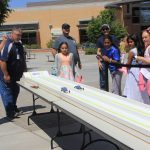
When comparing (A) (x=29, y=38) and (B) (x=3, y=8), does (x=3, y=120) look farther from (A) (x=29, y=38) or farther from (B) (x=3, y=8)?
(A) (x=29, y=38)

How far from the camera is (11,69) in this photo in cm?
865

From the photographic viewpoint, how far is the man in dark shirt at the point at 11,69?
8.37m

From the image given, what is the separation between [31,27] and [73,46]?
2139 inches

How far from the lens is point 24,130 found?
25.5 feet

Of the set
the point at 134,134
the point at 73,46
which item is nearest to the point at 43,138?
the point at 73,46

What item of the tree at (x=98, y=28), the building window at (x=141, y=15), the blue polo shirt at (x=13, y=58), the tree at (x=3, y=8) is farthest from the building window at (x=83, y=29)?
the blue polo shirt at (x=13, y=58)

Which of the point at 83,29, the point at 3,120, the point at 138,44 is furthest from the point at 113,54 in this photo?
the point at 83,29

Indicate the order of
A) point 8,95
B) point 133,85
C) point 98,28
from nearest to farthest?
point 133,85 → point 8,95 → point 98,28

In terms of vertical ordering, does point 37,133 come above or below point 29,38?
below

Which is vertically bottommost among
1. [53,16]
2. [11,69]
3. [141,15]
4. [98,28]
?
[11,69]

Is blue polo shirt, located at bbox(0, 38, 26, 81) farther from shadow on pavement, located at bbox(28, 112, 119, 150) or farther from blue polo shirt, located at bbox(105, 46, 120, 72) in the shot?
blue polo shirt, located at bbox(105, 46, 120, 72)

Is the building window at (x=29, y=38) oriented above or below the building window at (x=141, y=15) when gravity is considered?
below

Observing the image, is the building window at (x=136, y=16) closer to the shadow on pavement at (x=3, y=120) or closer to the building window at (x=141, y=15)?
the building window at (x=141, y=15)

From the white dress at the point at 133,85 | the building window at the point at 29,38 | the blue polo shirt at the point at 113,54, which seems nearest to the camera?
the white dress at the point at 133,85
